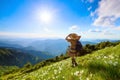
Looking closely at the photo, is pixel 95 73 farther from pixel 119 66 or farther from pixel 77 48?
pixel 77 48

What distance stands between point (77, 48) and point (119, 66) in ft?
17.2

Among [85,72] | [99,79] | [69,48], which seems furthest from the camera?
[69,48]

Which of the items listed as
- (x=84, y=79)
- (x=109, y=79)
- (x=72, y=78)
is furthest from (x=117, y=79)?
(x=72, y=78)

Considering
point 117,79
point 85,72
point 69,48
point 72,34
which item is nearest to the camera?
point 117,79

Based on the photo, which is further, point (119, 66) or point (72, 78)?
point (72, 78)

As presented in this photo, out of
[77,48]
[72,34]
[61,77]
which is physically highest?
[72,34]

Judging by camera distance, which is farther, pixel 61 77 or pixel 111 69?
pixel 61 77

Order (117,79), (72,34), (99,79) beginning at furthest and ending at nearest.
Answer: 1. (72,34)
2. (99,79)
3. (117,79)

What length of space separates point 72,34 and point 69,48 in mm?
1370

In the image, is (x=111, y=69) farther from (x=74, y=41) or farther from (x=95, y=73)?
(x=74, y=41)

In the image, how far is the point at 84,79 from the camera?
21.4ft

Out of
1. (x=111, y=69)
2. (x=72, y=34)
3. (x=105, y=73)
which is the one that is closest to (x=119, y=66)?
(x=111, y=69)

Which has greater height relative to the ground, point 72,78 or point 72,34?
point 72,34

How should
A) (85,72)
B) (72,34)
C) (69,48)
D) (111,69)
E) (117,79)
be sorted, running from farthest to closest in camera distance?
(69,48) → (72,34) → (85,72) → (111,69) → (117,79)
